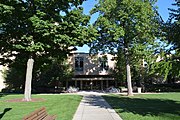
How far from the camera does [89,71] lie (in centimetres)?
5547

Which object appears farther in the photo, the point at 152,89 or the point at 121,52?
the point at 152,89

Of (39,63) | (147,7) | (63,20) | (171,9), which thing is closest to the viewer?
(171,9)

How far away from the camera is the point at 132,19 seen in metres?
33.9

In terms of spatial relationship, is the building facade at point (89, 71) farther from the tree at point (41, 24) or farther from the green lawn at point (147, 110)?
the green lawn at point (147, 110)

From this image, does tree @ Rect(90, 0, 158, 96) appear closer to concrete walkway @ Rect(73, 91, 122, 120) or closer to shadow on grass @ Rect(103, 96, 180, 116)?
shadow on grass @ Rect(103, 96, 180, 116)

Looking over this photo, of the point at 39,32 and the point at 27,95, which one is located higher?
the point at 39,32

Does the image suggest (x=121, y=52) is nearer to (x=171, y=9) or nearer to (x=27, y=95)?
(x=27, y=95)

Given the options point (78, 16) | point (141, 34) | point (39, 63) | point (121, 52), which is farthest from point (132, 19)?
point (39, 63)

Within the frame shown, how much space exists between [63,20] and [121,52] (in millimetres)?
14103

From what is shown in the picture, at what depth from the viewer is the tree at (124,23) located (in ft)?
107

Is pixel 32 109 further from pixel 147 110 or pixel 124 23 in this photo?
pixel 124 23

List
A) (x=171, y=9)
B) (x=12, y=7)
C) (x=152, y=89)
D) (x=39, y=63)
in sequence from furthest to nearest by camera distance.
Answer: (x=152, y=89)
(x=39, y=63)
(x=12, y=7)
(x=171, y=9)

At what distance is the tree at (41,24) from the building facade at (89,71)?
2786 centimetres

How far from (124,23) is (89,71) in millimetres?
22123
